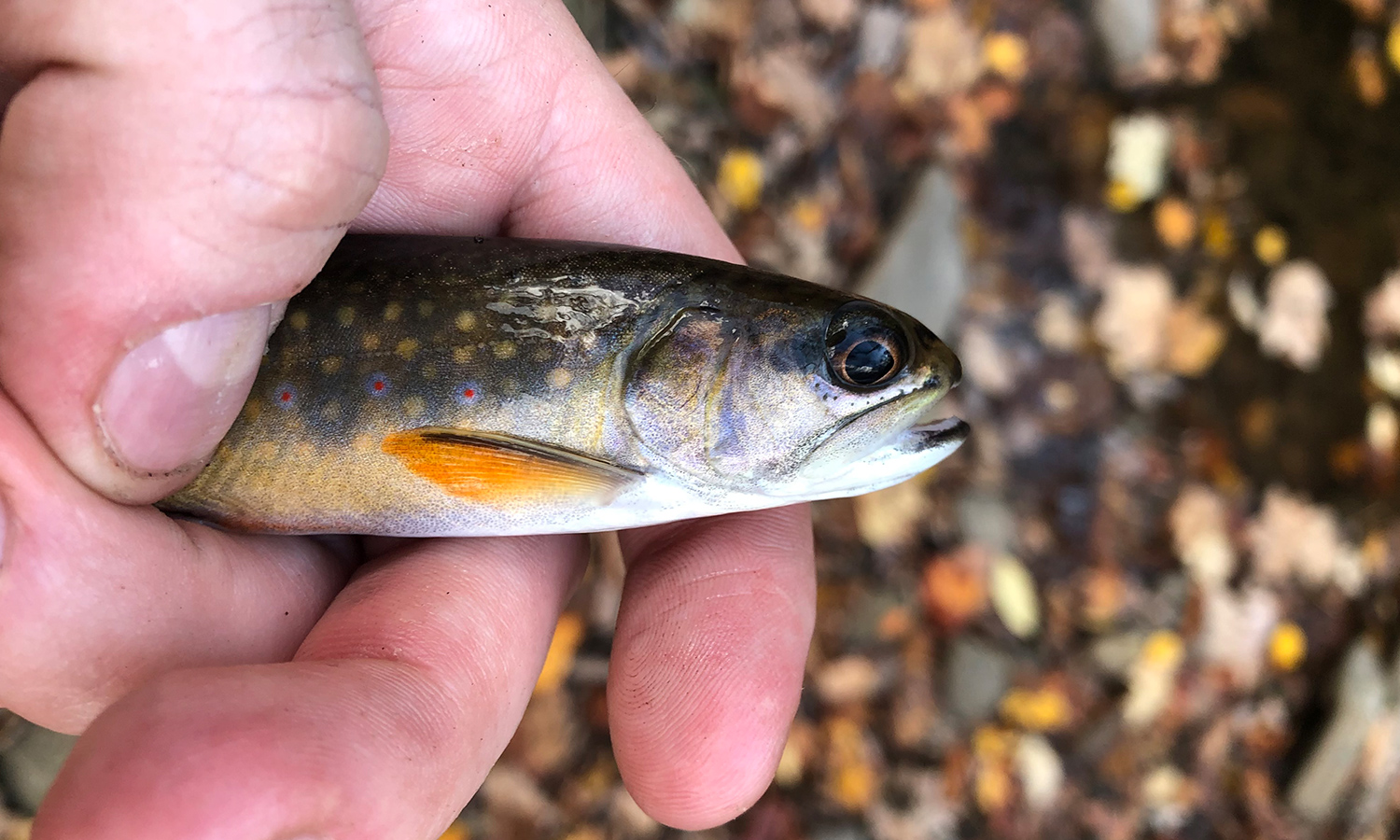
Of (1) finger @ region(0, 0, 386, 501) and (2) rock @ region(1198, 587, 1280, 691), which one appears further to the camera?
(2) rock @ region(1198, 587, 1280, 691)

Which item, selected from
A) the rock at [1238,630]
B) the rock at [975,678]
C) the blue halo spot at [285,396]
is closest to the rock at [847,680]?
the rock at [975,678]

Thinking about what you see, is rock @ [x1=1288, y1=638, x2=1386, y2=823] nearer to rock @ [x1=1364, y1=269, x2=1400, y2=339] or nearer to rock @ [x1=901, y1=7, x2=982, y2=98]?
rock @ [x1=1364, y1=269, x2=1400, y2=339]

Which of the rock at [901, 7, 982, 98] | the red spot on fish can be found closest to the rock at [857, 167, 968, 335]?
the rock at [901, 7, 982, 98]

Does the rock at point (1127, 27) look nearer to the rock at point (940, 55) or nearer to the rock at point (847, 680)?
the rock at point (940, 55)

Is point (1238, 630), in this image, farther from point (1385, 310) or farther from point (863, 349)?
point (863, 349)

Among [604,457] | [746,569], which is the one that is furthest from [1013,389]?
[604,457]

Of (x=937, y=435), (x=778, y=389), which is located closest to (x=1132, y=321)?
(x=937, y=435)

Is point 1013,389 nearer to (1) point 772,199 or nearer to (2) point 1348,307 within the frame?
(1) point 772,199
